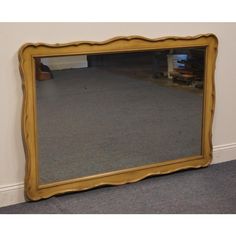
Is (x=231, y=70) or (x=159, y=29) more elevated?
(x=159, y=29)

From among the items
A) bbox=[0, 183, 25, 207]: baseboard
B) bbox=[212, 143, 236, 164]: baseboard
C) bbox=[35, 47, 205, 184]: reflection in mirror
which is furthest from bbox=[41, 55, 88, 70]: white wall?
bbox=[212, 143, 236, 164]: baseboard

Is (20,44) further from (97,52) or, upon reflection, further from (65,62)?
(97,52)

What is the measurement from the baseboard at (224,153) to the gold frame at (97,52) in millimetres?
85

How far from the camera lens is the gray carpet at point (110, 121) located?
7.68ft

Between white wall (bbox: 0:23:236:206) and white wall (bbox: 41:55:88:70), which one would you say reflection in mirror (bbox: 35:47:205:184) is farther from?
white wall (bbox: 0:23:236:206)

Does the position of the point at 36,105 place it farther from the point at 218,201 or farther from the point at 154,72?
the point at 218,201

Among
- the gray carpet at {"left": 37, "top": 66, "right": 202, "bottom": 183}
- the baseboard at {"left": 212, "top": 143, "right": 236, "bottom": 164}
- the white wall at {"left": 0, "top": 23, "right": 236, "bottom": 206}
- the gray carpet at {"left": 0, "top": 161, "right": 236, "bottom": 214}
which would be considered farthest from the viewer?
the baseboard at {"left": 212, "top": 143, "right": 236, "bottom": 164}

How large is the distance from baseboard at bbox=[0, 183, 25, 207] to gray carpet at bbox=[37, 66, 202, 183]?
0.14 meters

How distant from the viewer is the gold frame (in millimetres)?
2148

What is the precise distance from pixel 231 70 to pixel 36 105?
50.5 inches

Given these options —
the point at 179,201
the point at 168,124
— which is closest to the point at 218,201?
the point at 179,201
